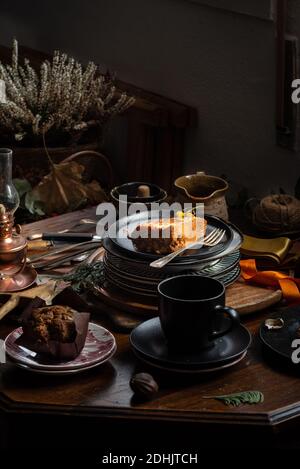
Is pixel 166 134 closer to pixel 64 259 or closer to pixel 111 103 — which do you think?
pixel 111 103

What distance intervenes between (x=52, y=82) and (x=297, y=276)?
1.04 meters

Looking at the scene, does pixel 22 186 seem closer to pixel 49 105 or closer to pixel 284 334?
pixel 49 105

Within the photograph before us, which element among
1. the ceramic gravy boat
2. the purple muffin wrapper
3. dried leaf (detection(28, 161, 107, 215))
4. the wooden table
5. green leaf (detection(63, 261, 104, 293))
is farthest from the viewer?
dried leaf (detection(28, 161, 107, 215))

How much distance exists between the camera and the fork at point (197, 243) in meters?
1.56

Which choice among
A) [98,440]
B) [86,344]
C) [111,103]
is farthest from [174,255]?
[111,103]

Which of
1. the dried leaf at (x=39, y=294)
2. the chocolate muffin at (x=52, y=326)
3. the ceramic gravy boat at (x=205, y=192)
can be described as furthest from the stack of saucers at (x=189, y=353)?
the ceramic gravy boat at (x=205, y=192)

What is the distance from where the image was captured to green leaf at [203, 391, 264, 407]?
132 centimetres

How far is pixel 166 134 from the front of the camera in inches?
106

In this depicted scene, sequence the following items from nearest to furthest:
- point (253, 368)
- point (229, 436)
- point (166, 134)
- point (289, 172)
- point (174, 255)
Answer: point (229, 436) → point (253, 368) → point (174, 255) → point (289, 172) → point (166, 134)

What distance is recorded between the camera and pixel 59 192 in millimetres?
2303

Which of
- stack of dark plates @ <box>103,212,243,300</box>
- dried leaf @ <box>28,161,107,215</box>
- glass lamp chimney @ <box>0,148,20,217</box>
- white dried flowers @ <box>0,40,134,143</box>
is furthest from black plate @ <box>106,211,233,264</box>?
white dried flowers @ <box>0,40,134,143</box>

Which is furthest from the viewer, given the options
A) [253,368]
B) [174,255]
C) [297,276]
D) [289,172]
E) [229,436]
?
[289,172]

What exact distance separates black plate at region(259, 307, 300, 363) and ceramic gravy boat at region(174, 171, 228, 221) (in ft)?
1.15

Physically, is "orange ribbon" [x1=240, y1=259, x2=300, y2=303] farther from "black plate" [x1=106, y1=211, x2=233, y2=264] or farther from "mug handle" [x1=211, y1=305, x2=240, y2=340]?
"mug handle" [x1=211, y1=305, x2=240, y2=340]
